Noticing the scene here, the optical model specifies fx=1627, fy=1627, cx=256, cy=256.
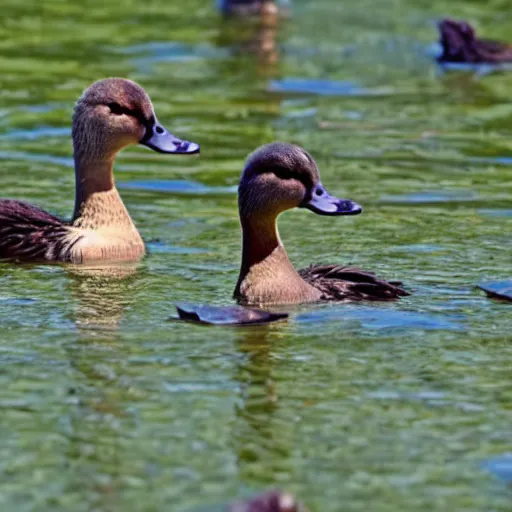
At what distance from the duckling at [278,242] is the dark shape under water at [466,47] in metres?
9.60

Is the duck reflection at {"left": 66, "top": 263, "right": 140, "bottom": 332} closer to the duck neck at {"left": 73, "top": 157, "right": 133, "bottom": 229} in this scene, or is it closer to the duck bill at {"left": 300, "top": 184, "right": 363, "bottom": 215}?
the duck neck at {"left": 73, "top": 157, "right": 133, "bottom": 229}

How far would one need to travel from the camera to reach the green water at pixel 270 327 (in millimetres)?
6328

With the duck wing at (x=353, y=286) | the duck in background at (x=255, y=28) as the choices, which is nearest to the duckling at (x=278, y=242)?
the duck wing at (x=353, y=286)

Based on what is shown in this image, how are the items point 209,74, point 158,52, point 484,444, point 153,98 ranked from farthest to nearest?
point 158,52
point 209,74
point 153,98
point 484,444

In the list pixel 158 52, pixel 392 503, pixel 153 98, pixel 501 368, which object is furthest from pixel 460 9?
pixel 392 503

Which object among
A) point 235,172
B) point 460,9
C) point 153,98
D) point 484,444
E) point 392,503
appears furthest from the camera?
point 460,9

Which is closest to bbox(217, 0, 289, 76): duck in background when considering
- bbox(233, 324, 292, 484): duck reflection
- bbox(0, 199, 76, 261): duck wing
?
bbox(0, 199, 76, 261): duck wing

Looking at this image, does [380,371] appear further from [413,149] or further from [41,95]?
[41,95]

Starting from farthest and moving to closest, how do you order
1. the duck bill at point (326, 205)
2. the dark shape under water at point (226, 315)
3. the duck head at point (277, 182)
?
the duck bill at point (326, 205), the duck head at point (277, 182), the dark shape under water at point (226, 315)

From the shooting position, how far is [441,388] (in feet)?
24.4

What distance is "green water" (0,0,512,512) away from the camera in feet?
20.8

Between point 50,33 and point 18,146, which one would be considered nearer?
point 18,146

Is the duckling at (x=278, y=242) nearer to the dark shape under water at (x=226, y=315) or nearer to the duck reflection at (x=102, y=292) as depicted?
the dark shape under water at (x=226, y=315)

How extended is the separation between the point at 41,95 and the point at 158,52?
3159mm
